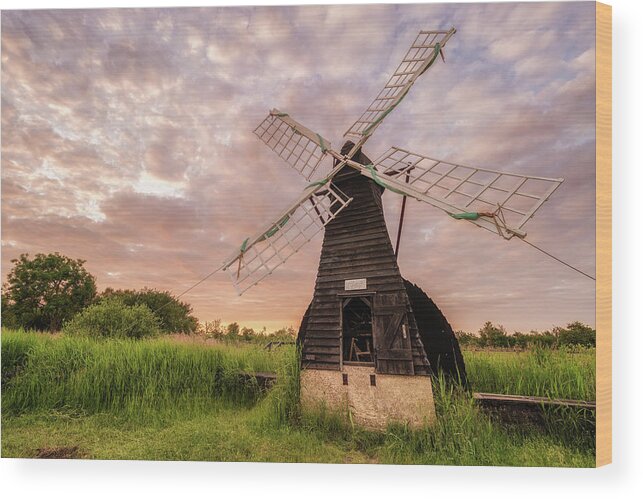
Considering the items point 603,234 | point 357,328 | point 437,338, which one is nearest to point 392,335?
point 437,338

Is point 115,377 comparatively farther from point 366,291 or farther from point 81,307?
point 366,291

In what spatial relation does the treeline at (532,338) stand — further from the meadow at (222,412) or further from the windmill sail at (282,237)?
the windmill sail at (282,237)

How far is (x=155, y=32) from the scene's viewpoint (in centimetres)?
575

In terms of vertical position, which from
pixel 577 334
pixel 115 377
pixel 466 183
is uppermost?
pixel 466 183

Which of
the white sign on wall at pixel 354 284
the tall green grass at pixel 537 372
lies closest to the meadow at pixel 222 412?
the tall green grass at pixel 537 372

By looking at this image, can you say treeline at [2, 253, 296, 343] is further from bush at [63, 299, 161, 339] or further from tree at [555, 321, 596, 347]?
tree at [555, 321, 596, 347]

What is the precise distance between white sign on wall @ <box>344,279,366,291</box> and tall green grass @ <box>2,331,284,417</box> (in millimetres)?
2008

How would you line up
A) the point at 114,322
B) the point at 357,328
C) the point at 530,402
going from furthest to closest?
the point at 114,322
the point at 357,328
the point at 530,402

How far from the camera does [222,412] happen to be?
22.0 feet

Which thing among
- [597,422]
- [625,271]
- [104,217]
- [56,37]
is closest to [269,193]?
[104,217]

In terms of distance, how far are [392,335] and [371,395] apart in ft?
3.25

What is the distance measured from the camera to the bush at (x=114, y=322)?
24.1ft

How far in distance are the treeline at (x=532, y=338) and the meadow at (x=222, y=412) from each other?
0.20 meters

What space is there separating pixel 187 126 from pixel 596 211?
20.5ft
